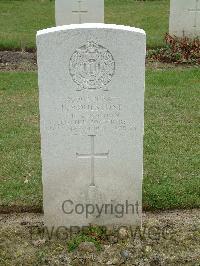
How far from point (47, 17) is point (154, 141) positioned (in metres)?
8.83

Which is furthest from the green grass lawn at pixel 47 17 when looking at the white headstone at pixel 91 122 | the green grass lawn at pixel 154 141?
the white headstone at pixel 91 122

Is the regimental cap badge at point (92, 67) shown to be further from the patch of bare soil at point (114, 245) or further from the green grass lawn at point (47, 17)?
the green grass lawn at point (47, 17)

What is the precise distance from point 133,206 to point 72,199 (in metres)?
0.54

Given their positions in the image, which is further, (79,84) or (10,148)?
(10,148)

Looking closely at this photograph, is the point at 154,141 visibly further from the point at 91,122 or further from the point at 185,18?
the point at 185,18

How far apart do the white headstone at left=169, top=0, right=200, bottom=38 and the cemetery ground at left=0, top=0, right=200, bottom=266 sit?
1.21 metres

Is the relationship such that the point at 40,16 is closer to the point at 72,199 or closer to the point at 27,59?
the point at 27,59

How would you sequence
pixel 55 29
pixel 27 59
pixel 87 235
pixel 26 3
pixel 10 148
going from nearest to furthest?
pixel 55 29 < pixel 87 235 < pixel 10 148 < pixel 27 59 < pixel 26 3

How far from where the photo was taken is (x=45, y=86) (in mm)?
4535

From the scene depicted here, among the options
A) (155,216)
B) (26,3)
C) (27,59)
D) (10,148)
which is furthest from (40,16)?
(155,216)

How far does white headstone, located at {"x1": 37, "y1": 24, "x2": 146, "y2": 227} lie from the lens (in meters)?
4.45

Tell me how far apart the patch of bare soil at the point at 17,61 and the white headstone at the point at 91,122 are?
19.1ft

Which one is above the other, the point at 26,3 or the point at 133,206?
the point at 26,3

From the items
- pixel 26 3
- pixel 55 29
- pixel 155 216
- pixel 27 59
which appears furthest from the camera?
pixel 26 3
